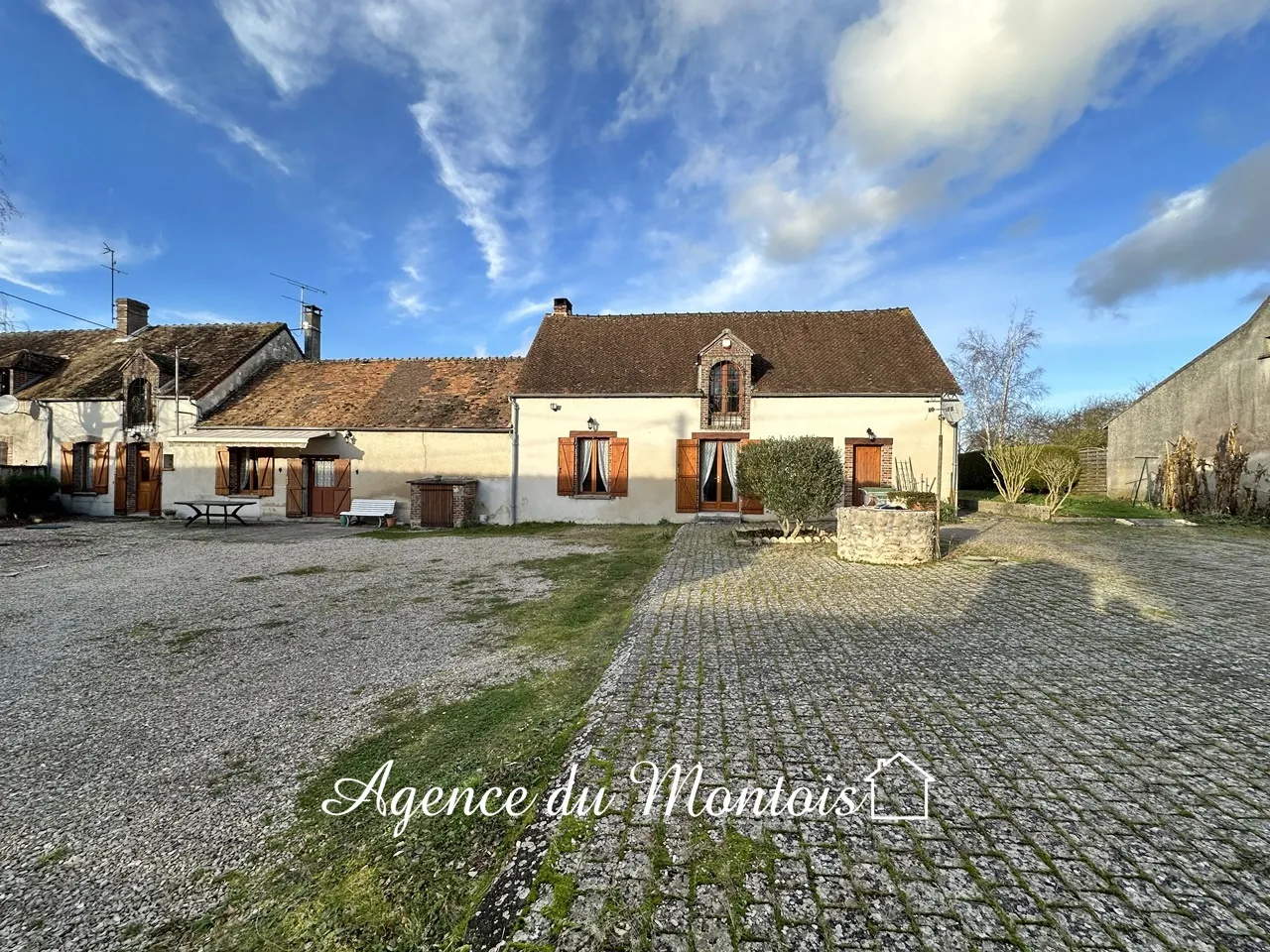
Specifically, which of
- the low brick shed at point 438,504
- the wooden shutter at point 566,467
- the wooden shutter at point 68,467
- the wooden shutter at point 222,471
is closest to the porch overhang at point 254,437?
the wooden shutter at point 222,471

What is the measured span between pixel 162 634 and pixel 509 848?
522 centimetres

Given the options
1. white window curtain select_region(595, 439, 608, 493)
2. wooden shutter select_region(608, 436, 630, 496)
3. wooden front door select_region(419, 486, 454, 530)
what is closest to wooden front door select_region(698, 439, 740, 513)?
wooden shutter select_region(608, 436, 630, 496)

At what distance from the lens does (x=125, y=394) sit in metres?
17.1

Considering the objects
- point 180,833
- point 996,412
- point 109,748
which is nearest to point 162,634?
point 109,748

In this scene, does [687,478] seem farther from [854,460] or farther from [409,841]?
[409,841]

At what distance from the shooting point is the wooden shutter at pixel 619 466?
49.8 feet

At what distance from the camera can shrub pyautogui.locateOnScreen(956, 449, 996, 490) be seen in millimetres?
23047

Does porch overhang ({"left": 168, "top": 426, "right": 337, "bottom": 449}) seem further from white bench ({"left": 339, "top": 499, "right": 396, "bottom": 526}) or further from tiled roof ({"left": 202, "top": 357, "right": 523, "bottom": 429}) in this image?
white bench ({"left": 339, "top": 499, "right": 396, "bottom": 526})

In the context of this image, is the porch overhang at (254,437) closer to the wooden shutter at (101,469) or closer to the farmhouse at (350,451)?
the farmhouse at (350,451)

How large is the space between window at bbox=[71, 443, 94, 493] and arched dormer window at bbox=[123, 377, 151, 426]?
5.23ft

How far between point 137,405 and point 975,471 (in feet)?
105

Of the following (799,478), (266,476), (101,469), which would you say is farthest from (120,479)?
(799,478)

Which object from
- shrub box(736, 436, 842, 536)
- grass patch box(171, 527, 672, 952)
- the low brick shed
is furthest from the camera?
the low brick shed

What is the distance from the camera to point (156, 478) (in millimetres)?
16906
